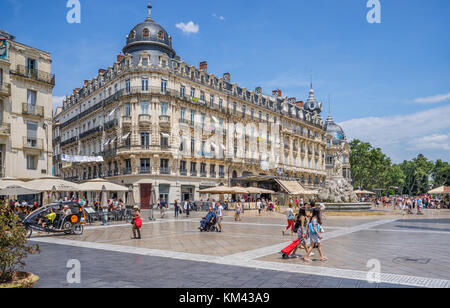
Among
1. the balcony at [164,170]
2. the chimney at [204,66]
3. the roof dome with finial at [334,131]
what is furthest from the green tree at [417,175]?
the balcony at [164,170]

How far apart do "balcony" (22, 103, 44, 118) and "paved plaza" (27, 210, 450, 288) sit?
18.2 m

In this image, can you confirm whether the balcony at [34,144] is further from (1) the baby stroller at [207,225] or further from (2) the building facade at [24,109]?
(1) the baby stroller at [207,225]

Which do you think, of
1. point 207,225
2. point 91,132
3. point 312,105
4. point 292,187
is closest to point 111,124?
point 91,132

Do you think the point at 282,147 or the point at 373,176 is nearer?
the point at 282,147

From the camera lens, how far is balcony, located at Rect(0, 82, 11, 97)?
2652cm

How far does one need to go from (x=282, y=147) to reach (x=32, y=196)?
36.4 metres

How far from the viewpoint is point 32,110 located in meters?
28.7

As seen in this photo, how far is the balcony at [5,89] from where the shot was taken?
2652cm

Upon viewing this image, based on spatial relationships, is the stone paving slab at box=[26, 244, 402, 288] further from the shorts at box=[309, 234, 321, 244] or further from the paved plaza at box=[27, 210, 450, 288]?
the shorts at box=[309, 234, 321, 244]

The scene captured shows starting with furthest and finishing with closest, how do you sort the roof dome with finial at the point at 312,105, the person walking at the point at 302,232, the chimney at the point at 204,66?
the roof dome with finial at the point at 312,105 < the chimney at the point at 204,66 < the person walking at the point at 302,232
